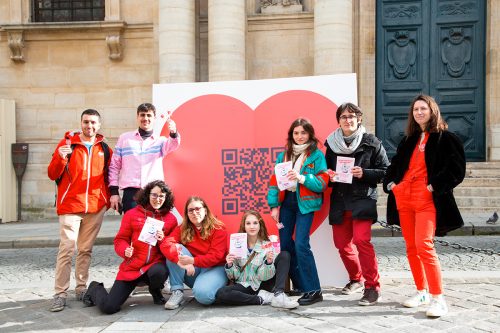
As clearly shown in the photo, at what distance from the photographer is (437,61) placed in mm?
13641

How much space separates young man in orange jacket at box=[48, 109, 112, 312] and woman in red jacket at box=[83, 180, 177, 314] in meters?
0.36

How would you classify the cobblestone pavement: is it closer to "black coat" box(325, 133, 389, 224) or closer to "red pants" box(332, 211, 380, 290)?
"red pants" box(332, 211, 380, 290)

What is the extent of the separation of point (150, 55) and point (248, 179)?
30.0 feet

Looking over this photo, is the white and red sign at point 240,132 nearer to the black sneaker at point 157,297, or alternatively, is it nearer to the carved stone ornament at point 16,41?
the black sneaker at point 157,297

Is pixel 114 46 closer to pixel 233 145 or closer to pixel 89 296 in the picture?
pixel 233 145

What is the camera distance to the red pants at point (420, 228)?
16.1 feet

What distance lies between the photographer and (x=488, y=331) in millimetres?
4418

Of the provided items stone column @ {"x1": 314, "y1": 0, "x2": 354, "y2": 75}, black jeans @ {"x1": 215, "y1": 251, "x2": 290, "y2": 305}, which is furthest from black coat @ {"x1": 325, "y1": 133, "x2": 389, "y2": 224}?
stone column @ {"x1": 314, "y1": 0, "x2": 354, "y2": 75}

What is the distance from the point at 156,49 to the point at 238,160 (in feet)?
28.8

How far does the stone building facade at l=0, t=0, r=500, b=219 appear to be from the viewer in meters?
13.3

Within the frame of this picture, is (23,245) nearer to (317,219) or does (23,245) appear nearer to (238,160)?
(238,160)

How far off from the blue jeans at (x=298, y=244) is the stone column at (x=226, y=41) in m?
8.08

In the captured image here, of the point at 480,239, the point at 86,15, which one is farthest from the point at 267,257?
the point at 86,15

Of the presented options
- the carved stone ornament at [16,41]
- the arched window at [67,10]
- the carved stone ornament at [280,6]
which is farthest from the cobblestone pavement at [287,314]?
the arched window at [67,10]
